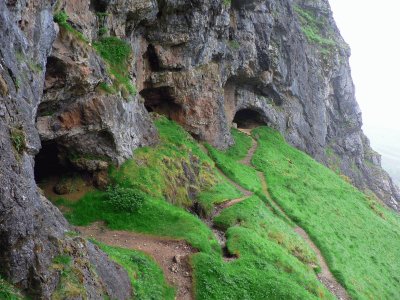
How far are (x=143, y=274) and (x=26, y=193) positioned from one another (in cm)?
754

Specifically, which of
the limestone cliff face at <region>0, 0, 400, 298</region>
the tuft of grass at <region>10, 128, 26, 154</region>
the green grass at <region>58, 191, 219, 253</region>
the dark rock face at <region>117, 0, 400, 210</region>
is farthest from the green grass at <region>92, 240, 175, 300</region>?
the dark rock face at <region>117, 0, 400, 210</region>

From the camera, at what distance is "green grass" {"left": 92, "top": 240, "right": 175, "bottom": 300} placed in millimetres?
16334

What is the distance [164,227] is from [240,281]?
537 centimetres

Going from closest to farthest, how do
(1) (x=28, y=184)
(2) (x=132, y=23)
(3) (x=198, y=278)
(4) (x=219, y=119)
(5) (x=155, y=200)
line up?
(1) (x=28, y=184) < (3) (x=198, y=278) < (5) (x=155, y=200) < (2) (x=132, y=23) < (4) (x=219, y=119)

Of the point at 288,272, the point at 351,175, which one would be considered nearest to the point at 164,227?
the point at 288,272

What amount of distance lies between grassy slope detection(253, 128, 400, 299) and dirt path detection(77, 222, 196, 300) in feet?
42.5

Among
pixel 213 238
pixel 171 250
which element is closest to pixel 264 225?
pixel 213 238

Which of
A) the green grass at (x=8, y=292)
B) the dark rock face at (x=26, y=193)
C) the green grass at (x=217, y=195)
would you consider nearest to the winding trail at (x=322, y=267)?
the green grass at (x=217, y=195)

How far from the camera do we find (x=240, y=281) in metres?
19.5

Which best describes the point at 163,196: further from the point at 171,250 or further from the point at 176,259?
the point at 176,259

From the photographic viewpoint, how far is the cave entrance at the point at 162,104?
39.8m

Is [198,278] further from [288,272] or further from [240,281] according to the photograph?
[288,272]

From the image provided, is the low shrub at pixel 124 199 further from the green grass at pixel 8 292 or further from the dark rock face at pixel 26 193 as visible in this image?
the green grass at pixel 8 292

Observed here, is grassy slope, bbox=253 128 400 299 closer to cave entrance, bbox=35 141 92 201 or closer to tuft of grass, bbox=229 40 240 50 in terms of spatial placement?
tuft of grass, bbox=229 40 240 50
